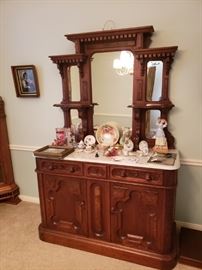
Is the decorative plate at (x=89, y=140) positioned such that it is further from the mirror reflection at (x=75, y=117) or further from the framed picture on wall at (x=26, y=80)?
the framed picture on wall at (x=26, y=80)

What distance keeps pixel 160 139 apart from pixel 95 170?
652 millimetres

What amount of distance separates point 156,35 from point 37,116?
1.59 m

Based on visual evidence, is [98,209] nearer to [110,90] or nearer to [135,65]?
[110,90]

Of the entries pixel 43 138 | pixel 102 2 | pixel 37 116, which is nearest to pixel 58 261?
pixel 43 138

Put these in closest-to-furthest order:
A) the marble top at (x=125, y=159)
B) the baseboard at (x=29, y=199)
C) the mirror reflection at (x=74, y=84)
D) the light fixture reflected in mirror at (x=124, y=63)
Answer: the marble top at (x=125, y=159) → the light fixture reflected in mirror at (x=124, y=63) → the mirror reflection at (x=74, y=84) → the baseboard at (x=29, y=199)

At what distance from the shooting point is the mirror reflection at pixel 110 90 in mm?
2184

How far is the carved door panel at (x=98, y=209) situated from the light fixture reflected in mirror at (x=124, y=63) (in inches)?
42.0

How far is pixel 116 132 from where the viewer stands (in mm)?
2207

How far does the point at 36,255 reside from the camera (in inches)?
81.2

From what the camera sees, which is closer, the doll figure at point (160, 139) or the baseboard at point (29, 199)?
the doll figure at point (160, 139)

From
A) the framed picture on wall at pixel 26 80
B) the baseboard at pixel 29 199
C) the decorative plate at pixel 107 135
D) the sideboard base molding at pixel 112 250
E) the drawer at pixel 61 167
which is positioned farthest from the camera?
the baseboard at pixel 29 199

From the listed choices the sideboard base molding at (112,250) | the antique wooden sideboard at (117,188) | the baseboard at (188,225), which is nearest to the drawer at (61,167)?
the antique wooden sideboard at (117,188)

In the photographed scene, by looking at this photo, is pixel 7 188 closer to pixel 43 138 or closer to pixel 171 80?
pixel 43 138

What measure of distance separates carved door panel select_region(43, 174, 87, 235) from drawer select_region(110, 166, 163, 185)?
33cm
